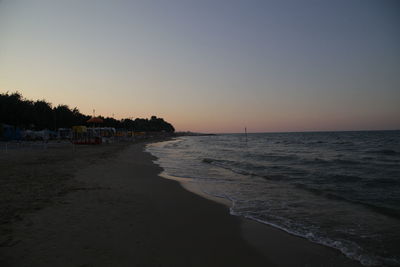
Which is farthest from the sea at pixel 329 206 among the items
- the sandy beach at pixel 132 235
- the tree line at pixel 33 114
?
the tree line at pixel 33 114

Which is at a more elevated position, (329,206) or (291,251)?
(291,251)

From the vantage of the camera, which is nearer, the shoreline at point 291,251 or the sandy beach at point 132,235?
the sandy beach at point 132,235

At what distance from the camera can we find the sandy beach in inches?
130

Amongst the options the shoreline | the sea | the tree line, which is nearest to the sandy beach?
the shoreline

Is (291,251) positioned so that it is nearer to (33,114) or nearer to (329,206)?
(329,206)

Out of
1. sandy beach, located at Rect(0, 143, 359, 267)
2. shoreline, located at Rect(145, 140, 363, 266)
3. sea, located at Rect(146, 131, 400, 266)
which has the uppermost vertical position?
sandy beach, located at Rect(0, 143, 359, 267)

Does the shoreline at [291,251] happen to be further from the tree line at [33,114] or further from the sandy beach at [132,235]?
the tree line at [33,114]

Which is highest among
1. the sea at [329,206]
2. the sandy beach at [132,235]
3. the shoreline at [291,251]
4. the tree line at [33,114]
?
the tree line at [33,114]

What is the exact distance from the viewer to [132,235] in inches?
159

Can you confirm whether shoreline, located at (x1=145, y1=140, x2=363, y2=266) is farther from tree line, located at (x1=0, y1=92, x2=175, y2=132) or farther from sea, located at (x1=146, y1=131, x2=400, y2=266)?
tree line, located at (x1=0, y1=92, x2=175, y2=132)

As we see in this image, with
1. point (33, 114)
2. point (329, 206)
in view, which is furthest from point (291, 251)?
point (33, 114)

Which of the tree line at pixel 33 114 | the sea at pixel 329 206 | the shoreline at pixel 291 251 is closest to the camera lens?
the shoreline at pixel 291 251

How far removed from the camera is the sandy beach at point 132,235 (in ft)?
10.8

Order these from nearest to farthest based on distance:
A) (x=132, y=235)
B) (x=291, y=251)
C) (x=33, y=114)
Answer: (x=291, y=251), (x=132, y=235), (x=33, y=114)
